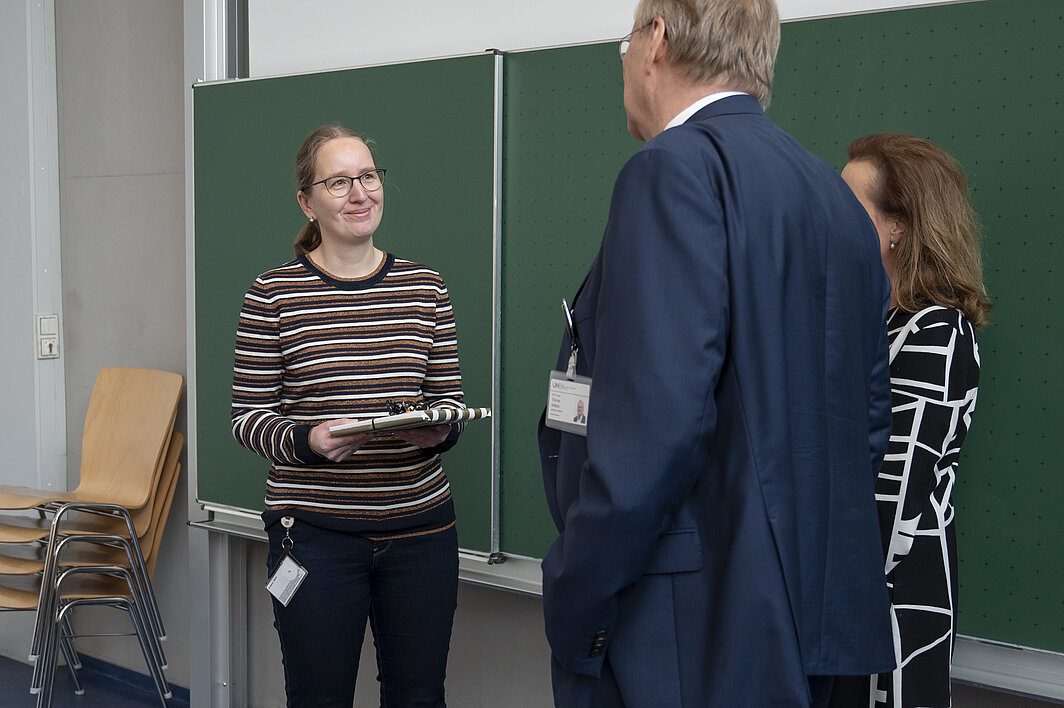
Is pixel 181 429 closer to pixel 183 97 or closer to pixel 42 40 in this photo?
pixel 183 97

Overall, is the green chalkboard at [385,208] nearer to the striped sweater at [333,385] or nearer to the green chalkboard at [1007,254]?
the striped sweater at [333,385]

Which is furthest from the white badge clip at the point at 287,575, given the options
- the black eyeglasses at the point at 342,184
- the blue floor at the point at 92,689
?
the blue floor at the point at 92,689

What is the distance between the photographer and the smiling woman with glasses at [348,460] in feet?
6.04

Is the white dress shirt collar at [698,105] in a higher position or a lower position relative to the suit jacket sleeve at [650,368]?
higher

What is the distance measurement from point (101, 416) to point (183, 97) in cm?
122

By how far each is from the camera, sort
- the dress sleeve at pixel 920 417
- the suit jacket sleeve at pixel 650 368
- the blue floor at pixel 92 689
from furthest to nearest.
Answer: the blue floor at pixel 92 689 → the dress sleeve at pixel 920 417 → the suit jacket sleeve at pixel 650 368

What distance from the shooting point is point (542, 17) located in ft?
8.05

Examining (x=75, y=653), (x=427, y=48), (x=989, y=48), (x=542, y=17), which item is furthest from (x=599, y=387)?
(x=75, y=653)

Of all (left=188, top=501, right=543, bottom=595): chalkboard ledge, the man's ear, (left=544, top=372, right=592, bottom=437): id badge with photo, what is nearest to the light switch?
(left=188, top=501, right=543, bottom=595): chalkboard ledge

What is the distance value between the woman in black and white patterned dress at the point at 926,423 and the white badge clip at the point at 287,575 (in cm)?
104

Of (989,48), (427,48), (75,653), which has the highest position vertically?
(427,48)

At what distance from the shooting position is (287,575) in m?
1.83

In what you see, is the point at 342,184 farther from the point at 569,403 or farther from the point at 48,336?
the point at 48,336

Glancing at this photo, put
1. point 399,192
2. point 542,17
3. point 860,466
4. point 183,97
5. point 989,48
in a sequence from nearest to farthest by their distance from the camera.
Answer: point 860,466, point 989,48, point 542,17, point 399,192, point 183,97
